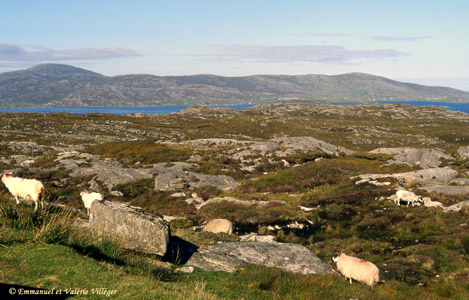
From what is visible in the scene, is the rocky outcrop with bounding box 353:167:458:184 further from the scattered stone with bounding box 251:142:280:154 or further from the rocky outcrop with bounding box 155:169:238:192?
the scattered stone with bounding box 251:142:280:154

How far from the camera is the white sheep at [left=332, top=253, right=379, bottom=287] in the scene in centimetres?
1359

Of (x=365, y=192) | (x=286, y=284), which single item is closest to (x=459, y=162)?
(x=365, y=192)

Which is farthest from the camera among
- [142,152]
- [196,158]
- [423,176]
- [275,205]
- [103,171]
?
[142,152]

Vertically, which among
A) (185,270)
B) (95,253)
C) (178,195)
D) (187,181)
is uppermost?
(95,253)

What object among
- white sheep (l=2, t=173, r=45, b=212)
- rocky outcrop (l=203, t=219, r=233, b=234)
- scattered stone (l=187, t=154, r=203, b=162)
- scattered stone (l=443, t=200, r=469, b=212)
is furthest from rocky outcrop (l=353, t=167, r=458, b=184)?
white sheep (l=2, t=173, r=45, b=212)

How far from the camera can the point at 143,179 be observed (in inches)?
1567

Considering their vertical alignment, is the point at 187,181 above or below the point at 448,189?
below

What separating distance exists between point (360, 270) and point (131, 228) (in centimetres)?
993

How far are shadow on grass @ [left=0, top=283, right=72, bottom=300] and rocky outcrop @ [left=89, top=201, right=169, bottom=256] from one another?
15.4ft

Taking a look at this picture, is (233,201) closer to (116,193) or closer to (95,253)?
(116,193)

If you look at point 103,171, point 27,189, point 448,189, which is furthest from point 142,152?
point 448,189

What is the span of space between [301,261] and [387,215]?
15.3 m

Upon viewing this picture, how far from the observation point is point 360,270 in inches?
541

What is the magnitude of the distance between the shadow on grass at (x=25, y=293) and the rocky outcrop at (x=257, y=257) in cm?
603
